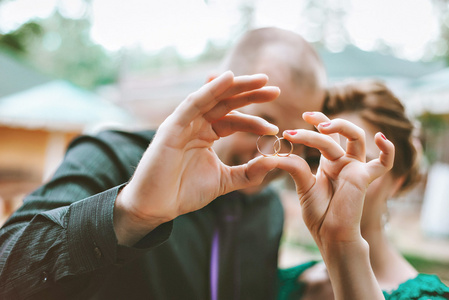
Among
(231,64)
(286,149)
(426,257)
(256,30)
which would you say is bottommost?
(426,257)

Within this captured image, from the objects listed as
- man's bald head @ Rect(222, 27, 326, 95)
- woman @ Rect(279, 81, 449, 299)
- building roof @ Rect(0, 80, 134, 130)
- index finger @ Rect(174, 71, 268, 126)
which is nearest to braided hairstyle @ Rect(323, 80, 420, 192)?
woman @ Rect(279, 81, 449, 299)

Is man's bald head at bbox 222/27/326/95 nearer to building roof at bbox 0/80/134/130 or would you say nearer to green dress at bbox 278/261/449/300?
green dress at bbox 278/261/449/300

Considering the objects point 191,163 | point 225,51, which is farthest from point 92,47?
point 191,163

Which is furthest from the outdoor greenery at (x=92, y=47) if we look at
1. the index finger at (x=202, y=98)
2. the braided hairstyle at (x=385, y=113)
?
the index finger at (x=202, y=98)

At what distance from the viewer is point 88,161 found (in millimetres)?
1278

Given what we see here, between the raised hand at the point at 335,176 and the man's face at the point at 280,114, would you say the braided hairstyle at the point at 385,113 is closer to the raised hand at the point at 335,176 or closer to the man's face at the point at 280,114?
the man's face at the point at 280,114

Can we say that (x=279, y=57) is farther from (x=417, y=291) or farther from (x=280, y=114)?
(x=417, y=291)

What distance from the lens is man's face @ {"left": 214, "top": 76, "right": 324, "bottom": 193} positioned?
4.50ft

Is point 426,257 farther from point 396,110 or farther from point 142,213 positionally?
point 142,213

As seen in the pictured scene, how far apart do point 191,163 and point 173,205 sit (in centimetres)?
12

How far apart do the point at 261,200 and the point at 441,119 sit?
13.2ft

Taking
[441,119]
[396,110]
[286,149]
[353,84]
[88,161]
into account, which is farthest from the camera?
[441,119]

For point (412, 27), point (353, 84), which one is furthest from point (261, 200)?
point (412, 27)

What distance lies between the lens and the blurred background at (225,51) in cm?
179
